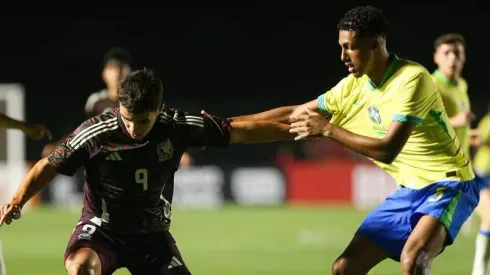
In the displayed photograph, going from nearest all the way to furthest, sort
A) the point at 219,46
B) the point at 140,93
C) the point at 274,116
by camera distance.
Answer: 1. the point at 140,93
2. the point at 274,116
3. the point at 219,46

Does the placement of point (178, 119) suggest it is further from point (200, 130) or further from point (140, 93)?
point (140, 93)

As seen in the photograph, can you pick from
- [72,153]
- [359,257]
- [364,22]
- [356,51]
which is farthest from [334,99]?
[72,153]

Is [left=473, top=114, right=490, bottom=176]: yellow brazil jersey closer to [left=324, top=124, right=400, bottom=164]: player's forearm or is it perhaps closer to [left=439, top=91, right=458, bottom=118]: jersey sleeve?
[left=439, top=91, right=458, bottom=118]: jersey sleeve

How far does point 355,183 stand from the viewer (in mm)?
18750

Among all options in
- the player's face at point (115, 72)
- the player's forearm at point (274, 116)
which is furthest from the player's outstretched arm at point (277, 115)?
the player's face at point (115, 72)

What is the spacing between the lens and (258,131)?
19.5ft

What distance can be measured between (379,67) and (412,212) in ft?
3.12

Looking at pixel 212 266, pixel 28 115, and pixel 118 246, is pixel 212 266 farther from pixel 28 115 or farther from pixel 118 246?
pixel 28 115

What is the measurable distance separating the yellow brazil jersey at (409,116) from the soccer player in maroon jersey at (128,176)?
502 mm

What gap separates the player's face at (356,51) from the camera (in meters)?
5.68

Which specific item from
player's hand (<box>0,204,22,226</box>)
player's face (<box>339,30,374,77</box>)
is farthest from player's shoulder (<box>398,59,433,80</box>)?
player's hand (<box>0,204,22,226</box>)

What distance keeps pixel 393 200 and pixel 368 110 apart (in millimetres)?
620

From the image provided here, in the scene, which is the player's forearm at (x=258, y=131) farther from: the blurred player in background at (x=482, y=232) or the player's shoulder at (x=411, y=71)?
the blurred player in background at (x=482, y=232)

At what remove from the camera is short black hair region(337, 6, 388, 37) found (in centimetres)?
567
